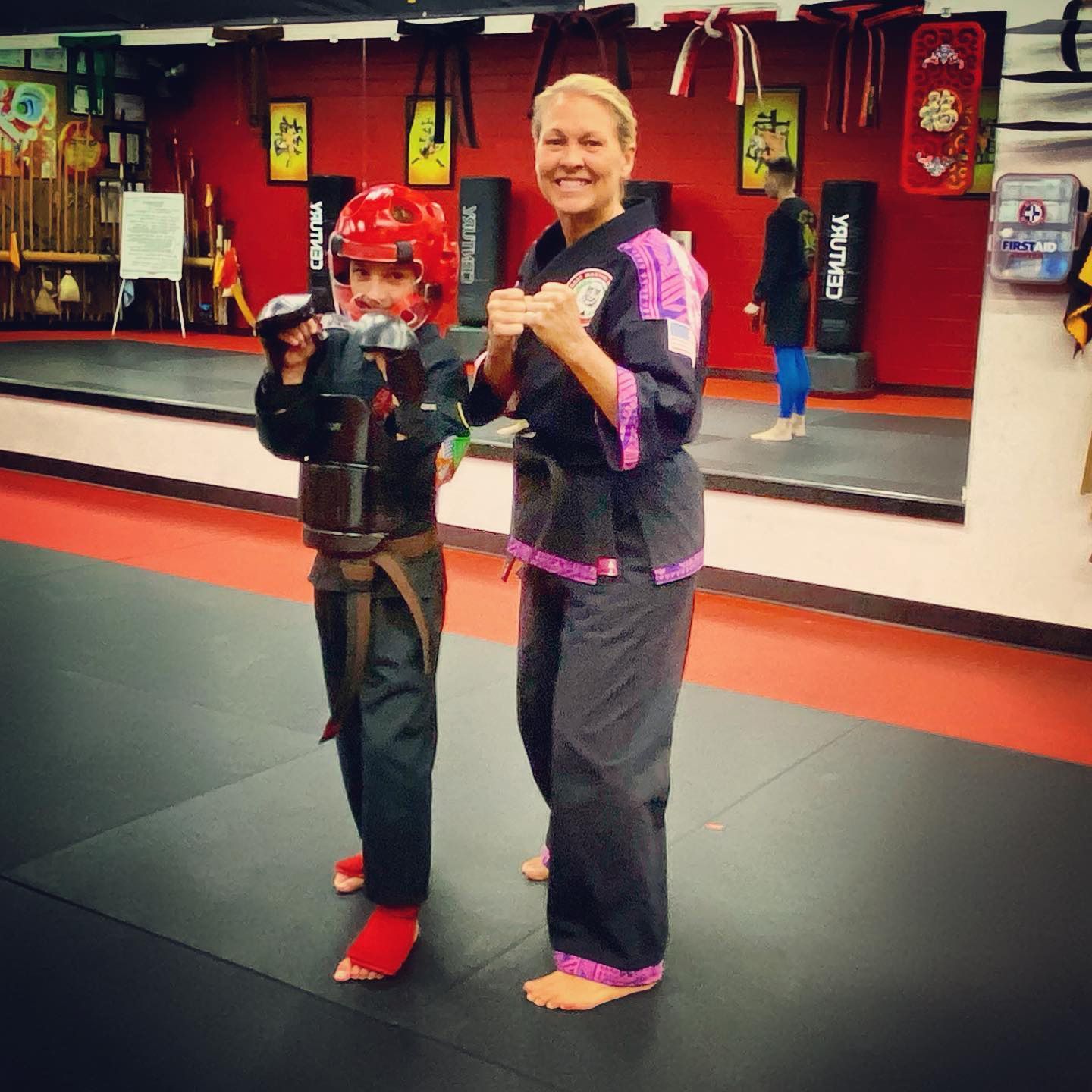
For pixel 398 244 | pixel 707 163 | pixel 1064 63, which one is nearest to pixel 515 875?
pixel 398 244

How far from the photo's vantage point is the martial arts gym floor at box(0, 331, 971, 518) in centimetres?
489

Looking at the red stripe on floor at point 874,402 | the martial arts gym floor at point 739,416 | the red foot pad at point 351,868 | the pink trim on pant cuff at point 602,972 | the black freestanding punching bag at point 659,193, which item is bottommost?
the red foot pad at point 351,868

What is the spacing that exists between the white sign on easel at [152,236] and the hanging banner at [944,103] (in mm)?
5535

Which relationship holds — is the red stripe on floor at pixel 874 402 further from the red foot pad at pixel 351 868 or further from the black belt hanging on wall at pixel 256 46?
the red foot pad at pixel 351 868

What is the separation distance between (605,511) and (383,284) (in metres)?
0.53

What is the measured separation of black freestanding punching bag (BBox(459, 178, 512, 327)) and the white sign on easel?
6.87ft

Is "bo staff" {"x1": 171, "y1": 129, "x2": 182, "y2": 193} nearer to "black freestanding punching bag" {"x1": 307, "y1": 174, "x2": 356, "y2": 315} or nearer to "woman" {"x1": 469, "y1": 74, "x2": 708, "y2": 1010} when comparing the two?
"black freestanding punching bag" {"x1": 307, "y1": 174, "x2": 356, "y2": 315}

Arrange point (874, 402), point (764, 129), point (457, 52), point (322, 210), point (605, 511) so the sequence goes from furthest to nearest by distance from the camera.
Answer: point (322, 210)
point (764, 129)
point (874, 402)
point (457, 52)
point (605, 511)

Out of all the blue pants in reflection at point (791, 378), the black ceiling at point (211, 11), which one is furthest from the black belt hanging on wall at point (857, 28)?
the black ceiling at point (211, 11)

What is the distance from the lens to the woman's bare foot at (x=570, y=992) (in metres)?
2.15

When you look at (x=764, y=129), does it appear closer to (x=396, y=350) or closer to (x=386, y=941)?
(x=396, y=350)

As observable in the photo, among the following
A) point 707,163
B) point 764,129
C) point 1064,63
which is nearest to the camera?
point 1064,63

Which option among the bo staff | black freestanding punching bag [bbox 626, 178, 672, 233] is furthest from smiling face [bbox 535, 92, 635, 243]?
the bo staff

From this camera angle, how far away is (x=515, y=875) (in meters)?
2.66
